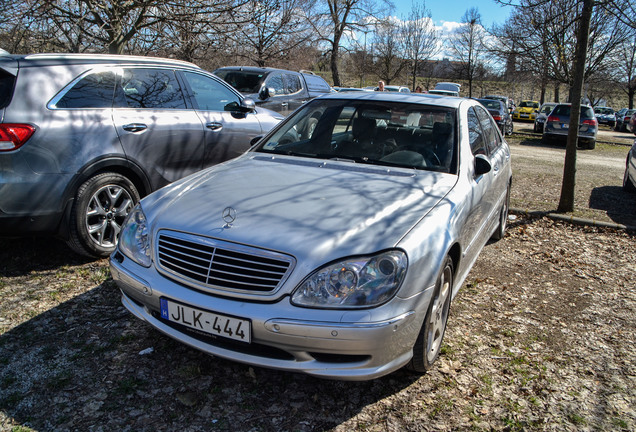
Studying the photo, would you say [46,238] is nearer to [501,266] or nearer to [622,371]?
[501,266]

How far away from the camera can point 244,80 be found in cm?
1075

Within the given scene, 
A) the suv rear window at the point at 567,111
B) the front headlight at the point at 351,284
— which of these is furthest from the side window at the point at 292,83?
the suv rear window at the point at 567,111

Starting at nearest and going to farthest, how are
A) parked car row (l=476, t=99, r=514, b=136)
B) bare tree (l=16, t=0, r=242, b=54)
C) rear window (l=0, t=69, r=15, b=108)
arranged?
rear window (l=0, t=69, r=15, b=108)
bare tree (l=16, t=0, r=242, b=54)
parked car row (l=476, t=99, r=514, b=136)

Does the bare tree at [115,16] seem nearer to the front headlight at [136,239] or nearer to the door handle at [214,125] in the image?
the door handle at [214,125]

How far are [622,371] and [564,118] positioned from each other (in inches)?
715

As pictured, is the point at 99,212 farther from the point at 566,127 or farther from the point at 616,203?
the point at 566,127

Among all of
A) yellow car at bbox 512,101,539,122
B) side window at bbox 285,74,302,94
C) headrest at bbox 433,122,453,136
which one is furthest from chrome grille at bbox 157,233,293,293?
yellow car at bbox 512,101,539,122

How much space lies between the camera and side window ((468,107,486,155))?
13.7 ft

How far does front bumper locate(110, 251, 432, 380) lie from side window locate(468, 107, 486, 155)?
1880mm

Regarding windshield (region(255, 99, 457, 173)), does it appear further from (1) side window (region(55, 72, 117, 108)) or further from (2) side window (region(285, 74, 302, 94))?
(2) side window (region(285, 74, 302, 94))

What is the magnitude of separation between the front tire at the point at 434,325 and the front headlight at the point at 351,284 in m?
0.41

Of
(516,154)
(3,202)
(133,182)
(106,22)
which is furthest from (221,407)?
(516,154)

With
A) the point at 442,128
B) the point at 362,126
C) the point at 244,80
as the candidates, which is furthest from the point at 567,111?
the point at 362,126

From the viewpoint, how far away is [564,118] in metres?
19.3
